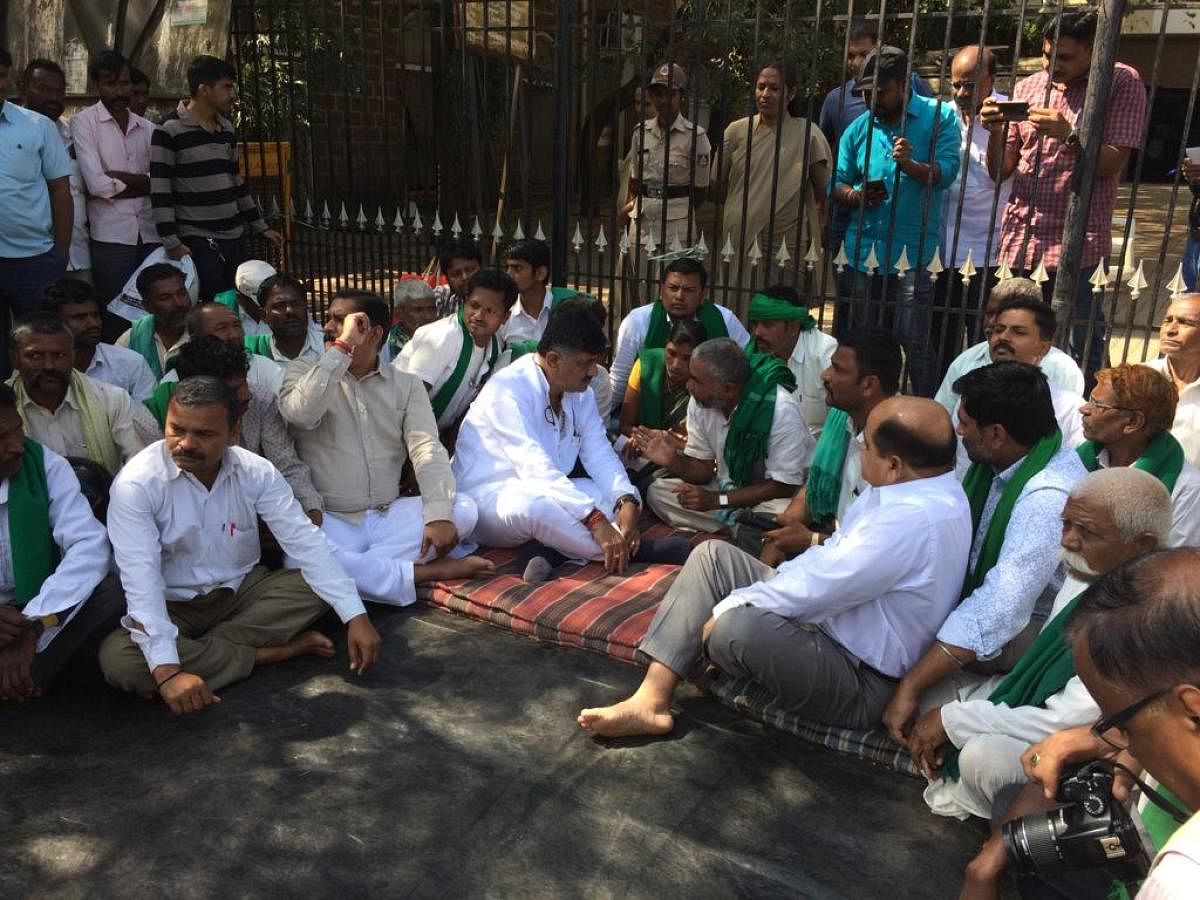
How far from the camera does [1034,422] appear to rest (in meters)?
3.21

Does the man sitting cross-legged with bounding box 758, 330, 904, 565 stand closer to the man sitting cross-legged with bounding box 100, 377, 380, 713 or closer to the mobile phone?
the mobile phone

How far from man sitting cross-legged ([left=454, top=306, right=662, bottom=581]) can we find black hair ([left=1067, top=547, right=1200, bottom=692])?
9.18 feet

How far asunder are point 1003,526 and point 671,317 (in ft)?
8.64

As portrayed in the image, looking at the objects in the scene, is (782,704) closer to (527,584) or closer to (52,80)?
(527,584)

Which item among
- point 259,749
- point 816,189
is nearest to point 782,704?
point 259,749

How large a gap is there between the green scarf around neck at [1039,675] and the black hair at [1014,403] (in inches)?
26.4

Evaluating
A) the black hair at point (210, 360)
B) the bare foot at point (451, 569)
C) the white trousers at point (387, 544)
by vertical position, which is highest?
the black hair at point (210, 360)

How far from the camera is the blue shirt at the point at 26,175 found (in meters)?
5.13

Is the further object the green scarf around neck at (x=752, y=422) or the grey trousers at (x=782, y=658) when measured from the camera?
the green scarf around neck at (x=752, y=422)

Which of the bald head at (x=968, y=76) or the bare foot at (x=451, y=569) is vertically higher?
the bald head at (x=968, y=76)

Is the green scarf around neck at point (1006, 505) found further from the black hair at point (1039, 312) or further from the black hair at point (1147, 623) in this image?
the black hair at point (1147, 623)

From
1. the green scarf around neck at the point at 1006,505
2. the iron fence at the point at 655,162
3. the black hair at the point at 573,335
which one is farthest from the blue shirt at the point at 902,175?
the green scarf around neck at the point at 1006,505

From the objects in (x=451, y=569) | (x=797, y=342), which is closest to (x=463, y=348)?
(x=451, y=569)

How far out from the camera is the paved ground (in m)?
2.56
